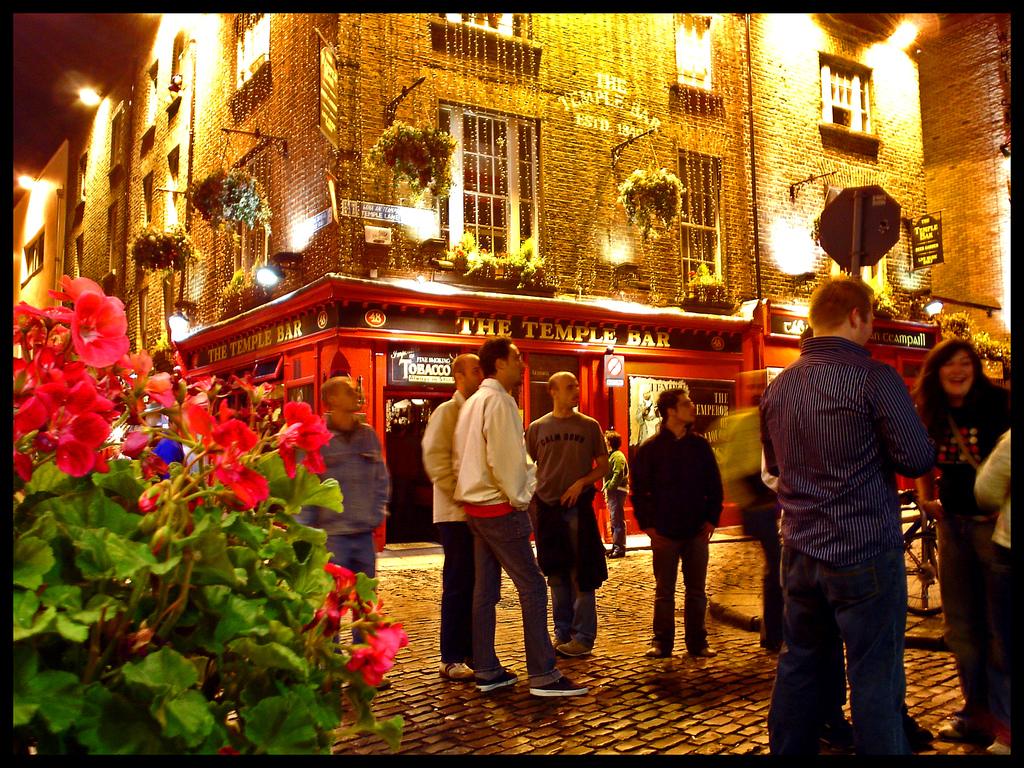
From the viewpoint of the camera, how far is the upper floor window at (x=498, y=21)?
13234mm

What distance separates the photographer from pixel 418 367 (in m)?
12.4

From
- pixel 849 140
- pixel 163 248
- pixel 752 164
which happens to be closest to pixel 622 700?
pixel 163 248

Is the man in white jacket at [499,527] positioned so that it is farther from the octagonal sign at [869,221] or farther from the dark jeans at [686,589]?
the octagonal sign at [869,221]

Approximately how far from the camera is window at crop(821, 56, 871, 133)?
17078 millimetres

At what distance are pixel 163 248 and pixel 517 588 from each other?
12.1 m

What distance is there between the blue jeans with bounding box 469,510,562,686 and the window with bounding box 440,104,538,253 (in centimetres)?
892

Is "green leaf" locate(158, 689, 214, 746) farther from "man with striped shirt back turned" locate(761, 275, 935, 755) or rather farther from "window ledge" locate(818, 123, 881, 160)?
"window ledge" locate(818, 123, 881, 160)

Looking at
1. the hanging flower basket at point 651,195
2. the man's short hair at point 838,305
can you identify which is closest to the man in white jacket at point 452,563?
the man's short hair at point 838,305

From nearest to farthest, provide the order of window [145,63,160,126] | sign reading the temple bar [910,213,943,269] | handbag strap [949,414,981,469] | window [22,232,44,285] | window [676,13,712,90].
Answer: handbag strap [949,414,981,469] < window [676,13,712,90] < sign reading the temple bar [910,213,943,269] < window [145,63,160,126] < window [22,232,44,285]

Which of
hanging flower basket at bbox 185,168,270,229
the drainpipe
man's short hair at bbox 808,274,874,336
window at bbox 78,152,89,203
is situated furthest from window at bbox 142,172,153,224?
man's short hair at bbox 808,274,874,336

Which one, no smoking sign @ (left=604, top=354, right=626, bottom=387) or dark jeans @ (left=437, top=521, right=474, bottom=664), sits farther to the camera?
no smoking sign @ (left=604, top=354, right=626, bottom=387)

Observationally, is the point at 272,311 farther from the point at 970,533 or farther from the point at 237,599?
the point at 237,599

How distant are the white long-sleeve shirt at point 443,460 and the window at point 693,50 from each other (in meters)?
12.2
